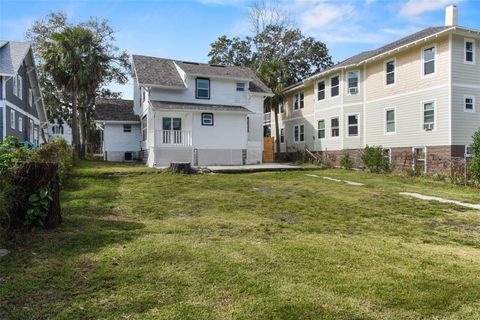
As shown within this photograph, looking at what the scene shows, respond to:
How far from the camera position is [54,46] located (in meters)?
28.0

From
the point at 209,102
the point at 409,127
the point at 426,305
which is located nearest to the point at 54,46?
the point at 209,102

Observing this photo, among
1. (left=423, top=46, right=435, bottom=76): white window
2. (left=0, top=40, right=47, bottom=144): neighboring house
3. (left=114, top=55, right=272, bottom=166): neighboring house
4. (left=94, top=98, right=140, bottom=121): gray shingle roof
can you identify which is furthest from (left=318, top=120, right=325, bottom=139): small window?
(left=0, top=40, right=47, bottom=144): neighboring house

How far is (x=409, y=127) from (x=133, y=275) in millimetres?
19648

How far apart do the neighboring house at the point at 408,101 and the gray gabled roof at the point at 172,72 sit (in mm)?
5378

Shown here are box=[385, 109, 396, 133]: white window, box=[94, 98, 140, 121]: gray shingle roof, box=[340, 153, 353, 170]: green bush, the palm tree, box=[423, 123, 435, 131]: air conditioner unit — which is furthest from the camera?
the palm tree

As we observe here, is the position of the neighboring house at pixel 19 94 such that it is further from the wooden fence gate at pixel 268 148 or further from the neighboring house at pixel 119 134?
the wooden fence gate at pixel 268 148

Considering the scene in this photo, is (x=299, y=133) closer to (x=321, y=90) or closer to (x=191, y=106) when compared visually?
(x=321, y=90)

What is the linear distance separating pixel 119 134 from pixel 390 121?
20000mm

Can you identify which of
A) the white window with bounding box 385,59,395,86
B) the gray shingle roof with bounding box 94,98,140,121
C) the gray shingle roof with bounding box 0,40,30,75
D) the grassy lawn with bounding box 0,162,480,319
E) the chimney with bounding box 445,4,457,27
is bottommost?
the grassy lawn with bounding box 0,162,480,319

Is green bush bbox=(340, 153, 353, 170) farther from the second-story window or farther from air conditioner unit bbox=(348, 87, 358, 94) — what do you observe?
the second-story window

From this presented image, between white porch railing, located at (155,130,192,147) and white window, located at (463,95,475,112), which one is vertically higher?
white window, located at (463,95,475,112)

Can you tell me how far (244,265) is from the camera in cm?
460

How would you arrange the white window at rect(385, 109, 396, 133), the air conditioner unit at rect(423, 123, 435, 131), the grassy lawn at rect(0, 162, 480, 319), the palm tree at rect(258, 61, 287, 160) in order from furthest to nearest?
the palm tree at rect(258, 61, 287, 160) → the white window at rect(385, 109, 396, 133) → the air conditioner unit at rect(423, 123, 435, 131) → the grassy lawn at rect(0, 162, 480, 319)

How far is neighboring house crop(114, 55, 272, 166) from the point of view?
21.6 m
